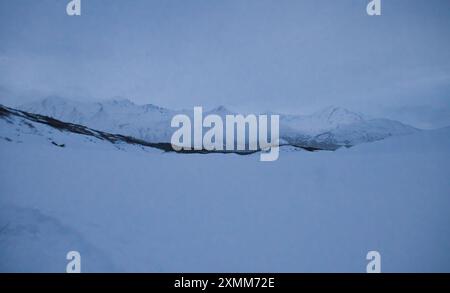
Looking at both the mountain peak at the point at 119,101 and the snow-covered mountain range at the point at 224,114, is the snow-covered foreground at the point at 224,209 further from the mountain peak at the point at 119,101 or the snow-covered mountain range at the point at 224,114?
the mountain peak at the point at 119,101

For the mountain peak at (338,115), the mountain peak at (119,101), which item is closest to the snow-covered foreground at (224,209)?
the mountain peak at (338,115)

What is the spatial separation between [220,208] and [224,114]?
588mm

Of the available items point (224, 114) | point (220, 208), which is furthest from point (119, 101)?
point (220, 208)

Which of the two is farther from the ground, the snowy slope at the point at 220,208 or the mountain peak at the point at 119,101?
the mountain peak at the point at 119,101

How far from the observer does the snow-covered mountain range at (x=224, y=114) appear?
86.0 inches

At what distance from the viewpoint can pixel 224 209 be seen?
2166 mm

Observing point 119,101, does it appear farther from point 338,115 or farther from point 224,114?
point 338,115

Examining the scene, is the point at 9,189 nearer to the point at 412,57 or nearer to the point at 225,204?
the point at 225,204

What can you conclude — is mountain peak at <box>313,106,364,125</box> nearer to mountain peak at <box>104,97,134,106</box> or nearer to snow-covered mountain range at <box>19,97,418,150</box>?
snow-covered mountain range at <box>19,97,418,150</box>

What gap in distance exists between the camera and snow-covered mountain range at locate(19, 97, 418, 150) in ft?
7.16

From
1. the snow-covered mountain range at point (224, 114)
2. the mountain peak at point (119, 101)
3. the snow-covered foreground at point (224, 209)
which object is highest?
the mountain peak at point (119, 101)

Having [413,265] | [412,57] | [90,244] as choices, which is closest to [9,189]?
[90,244]

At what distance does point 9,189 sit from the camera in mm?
2088
